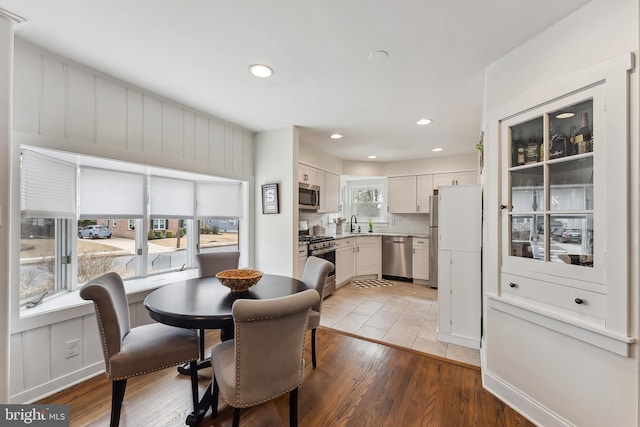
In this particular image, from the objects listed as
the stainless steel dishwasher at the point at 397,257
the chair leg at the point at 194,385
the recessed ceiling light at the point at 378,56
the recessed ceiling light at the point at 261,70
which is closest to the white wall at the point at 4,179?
the chair leg at the point at 194,385

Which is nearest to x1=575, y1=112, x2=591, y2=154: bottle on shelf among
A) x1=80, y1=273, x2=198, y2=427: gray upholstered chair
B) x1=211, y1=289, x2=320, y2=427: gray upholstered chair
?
x1=211, y1=289, x2=320, y2=427: gray upholstered chair

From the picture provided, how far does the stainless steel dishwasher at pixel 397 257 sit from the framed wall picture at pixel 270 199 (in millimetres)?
2855

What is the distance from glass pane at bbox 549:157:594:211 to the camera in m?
1.50

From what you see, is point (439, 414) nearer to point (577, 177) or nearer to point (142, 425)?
point (577, 177)

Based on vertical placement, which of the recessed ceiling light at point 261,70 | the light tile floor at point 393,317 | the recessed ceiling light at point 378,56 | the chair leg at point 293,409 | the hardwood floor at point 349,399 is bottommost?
the light tile floor at point 393,317

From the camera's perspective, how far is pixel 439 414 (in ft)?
5.82

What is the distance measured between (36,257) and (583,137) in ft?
12.5

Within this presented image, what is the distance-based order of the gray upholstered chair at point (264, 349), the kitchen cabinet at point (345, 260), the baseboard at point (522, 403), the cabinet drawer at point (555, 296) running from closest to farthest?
the gray upholstered chair at point (264, 349)
the cabinet drawer at point (555, 296)
the baseboard at point (522, 403)
the kitchen cabinet at point (345, 260)

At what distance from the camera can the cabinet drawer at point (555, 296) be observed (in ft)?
4.68

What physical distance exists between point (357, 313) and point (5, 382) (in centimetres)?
310

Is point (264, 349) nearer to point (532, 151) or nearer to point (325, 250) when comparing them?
point (532, 151)

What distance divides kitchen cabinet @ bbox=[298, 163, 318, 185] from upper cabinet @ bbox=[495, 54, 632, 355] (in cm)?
275

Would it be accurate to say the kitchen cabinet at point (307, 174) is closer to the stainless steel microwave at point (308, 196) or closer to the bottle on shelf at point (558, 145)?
the stainless steel microwave at point (308, 196)

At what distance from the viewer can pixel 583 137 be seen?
1525 mm
